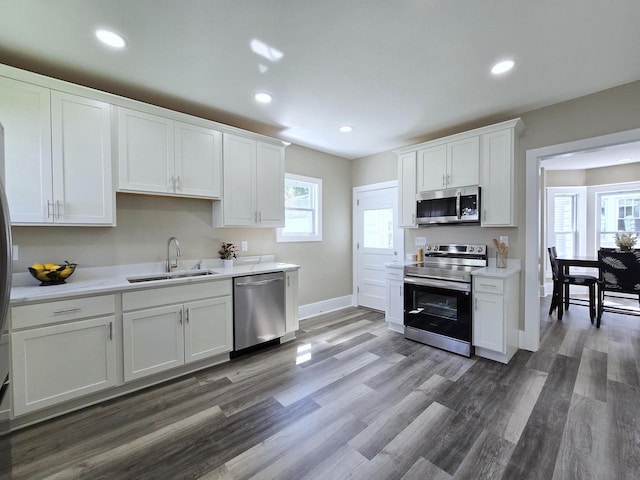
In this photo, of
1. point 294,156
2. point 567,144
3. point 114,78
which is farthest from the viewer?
point 294,156

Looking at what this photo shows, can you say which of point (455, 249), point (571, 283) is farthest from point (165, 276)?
point (571, 283)

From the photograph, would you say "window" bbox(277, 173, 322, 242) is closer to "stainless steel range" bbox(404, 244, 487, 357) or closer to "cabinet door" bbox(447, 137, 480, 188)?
"stainless steel range" bbox(404, 244, 487, 357)

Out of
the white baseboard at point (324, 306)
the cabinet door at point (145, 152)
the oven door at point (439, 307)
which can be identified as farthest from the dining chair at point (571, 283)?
the cabinet door at point (145, 152)

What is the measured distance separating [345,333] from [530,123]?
333 cm

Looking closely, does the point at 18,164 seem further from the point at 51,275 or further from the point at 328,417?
the point at 328,417

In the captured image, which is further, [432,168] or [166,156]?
[432,168]

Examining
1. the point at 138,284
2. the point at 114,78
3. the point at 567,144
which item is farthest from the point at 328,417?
the point at 567,144

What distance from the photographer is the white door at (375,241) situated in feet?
14.4

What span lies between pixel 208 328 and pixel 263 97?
94.0 inches

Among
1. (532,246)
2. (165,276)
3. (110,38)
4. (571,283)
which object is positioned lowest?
(571,283)

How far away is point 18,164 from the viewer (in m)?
2.03

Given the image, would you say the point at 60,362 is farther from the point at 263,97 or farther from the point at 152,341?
the point at 263,97

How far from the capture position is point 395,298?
11.9ft

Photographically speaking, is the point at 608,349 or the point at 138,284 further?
the point at 608,349
